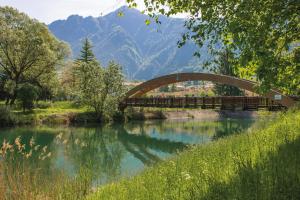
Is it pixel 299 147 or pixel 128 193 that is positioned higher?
pixel 299 147

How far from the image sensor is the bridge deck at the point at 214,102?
2568 cm

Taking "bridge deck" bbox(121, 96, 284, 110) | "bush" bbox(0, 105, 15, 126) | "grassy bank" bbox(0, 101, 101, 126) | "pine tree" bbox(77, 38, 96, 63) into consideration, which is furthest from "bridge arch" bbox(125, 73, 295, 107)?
"pine tree" bbox(77, 38, 96, 63)

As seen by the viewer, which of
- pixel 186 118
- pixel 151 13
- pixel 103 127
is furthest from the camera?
pixel 186 118

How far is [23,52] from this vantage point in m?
34.4

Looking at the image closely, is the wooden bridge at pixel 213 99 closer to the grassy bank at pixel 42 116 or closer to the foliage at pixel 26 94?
the grassy bank at pixel 42 116

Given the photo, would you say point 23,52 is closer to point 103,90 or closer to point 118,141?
point 103,90

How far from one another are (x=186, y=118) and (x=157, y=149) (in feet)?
70.4

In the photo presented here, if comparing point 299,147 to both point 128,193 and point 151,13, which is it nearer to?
point 128,193

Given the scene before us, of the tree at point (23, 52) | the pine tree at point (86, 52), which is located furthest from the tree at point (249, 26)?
the pine tree at point (86, 52)

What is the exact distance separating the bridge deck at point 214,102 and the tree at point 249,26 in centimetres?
1978

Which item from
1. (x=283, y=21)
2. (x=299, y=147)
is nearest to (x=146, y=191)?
(x=299, y=147)

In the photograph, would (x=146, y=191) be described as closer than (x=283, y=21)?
Yes

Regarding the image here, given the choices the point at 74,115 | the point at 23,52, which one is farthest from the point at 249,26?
the point at 23,52

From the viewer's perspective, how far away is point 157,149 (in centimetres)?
2103
